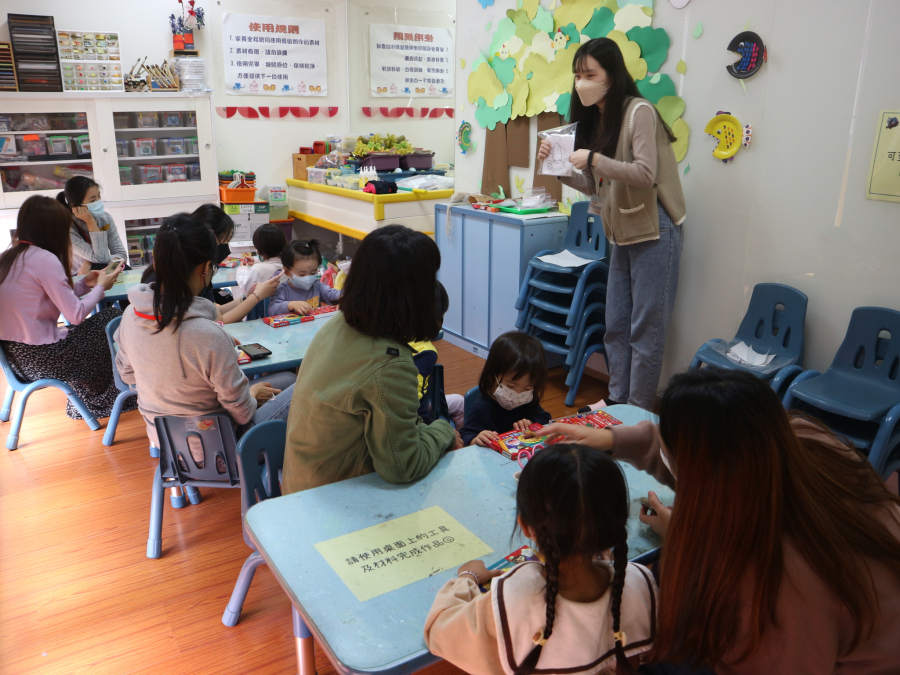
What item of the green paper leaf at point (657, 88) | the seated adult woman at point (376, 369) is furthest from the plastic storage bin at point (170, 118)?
the seated adult woman at point (376, 369)

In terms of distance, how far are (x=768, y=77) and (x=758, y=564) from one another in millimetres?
2478

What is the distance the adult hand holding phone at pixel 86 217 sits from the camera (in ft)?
12.5

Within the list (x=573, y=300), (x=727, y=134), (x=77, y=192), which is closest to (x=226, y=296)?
(x=77, y=192)

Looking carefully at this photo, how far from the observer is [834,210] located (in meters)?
2.67

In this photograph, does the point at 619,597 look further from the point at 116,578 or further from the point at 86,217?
the point at 86,217

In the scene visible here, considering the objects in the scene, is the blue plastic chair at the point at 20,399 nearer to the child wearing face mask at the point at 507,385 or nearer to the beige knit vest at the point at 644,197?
the child wearing face mask at the point at 507,385

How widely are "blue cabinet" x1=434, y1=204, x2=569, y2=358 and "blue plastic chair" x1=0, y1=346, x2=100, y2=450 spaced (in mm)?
2206

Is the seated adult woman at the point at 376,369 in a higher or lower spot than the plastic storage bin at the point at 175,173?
lower

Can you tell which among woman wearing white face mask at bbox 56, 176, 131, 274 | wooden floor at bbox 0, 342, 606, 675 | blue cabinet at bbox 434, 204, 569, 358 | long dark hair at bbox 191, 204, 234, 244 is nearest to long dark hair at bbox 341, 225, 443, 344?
wooden floor at bbox 0, 342, 606, 675

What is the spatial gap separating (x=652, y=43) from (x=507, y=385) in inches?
81.9

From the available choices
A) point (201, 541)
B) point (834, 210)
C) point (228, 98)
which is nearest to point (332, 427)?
point (201, 541)

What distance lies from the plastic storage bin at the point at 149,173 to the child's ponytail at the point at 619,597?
5.59 m

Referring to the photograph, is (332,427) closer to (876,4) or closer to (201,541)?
(201,541)

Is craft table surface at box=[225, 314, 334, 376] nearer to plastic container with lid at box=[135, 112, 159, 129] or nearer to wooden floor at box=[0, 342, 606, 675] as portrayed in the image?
wooden floor at box=[0, 342, 606, 675]
